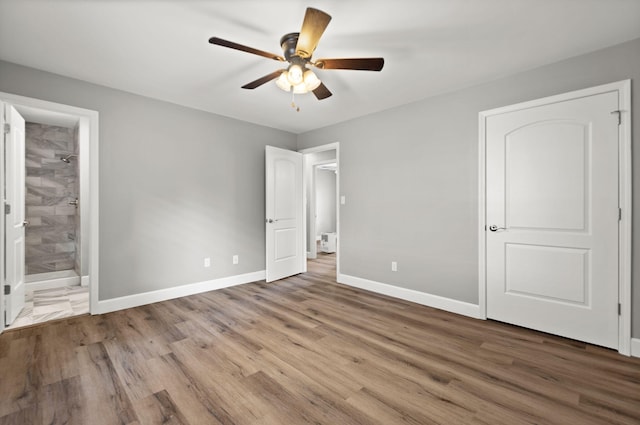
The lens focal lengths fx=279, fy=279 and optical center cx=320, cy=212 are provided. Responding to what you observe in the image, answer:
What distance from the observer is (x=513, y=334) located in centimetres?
265

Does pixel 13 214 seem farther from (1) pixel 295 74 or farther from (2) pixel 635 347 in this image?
(2) pixel 635 347

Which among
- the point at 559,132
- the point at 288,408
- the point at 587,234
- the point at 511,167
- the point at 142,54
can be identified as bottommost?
→ the point at 288,408

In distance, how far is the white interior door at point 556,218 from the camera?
93.4 inches

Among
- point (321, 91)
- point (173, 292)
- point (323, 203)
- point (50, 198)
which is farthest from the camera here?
point (323, 203)

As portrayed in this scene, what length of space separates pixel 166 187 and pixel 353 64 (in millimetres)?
2806

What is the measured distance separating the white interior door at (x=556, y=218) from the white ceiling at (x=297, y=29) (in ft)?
1.97

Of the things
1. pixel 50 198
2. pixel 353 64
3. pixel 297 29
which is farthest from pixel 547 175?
pixel 50 198

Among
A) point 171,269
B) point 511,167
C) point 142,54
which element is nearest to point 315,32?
point 142,54

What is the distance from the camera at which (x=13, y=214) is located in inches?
111

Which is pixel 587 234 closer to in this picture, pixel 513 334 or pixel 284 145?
pixel 513 334

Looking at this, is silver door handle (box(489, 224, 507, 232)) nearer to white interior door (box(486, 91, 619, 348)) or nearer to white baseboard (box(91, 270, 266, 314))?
white interior door (box(486, 91, 619, 348))

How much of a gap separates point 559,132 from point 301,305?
3188 millimetres

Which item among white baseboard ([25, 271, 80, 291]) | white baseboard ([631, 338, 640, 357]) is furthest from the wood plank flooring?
white baseboard ([25, 271, 80, 291])

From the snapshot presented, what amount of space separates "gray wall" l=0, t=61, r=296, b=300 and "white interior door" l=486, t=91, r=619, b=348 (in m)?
3.33
